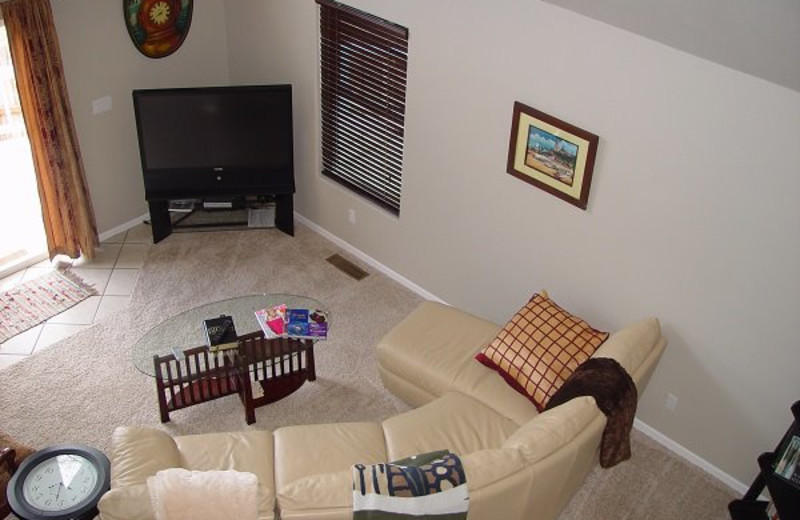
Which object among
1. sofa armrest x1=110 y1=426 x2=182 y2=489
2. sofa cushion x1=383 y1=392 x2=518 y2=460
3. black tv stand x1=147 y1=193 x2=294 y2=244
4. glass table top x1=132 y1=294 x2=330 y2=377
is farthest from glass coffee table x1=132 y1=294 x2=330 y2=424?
black tv stand x1=147 y1=193 x2=294 y2=244

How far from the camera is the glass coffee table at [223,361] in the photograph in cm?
466

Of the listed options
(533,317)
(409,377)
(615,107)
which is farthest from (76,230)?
(615,107)

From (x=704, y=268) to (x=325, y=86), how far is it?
3.19 metres

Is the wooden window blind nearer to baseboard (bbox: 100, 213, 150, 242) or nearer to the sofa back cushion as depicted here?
baseboard (bbox: 100, 213, 150, 242)

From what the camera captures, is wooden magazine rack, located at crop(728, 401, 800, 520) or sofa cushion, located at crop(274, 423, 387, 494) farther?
sofa cushion, located at crop(274, 423, 387, 494)

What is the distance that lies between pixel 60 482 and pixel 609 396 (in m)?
2.70

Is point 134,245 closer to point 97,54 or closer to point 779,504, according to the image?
point 97,54

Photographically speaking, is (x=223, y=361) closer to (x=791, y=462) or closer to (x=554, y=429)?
(x=554, y=429)

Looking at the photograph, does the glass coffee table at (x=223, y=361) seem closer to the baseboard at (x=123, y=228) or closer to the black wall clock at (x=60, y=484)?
the black wall clock at (x=60, y=484)

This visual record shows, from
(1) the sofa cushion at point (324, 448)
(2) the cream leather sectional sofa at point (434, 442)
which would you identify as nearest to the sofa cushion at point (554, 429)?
(2) the cream leather sectional sofa at point (434, 442)

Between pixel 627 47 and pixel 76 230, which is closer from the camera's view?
pixel 627 47

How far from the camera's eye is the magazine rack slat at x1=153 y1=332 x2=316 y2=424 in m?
4.66

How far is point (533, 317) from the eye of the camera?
4.66 meters

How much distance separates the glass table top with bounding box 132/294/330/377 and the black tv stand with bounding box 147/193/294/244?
1513mm
